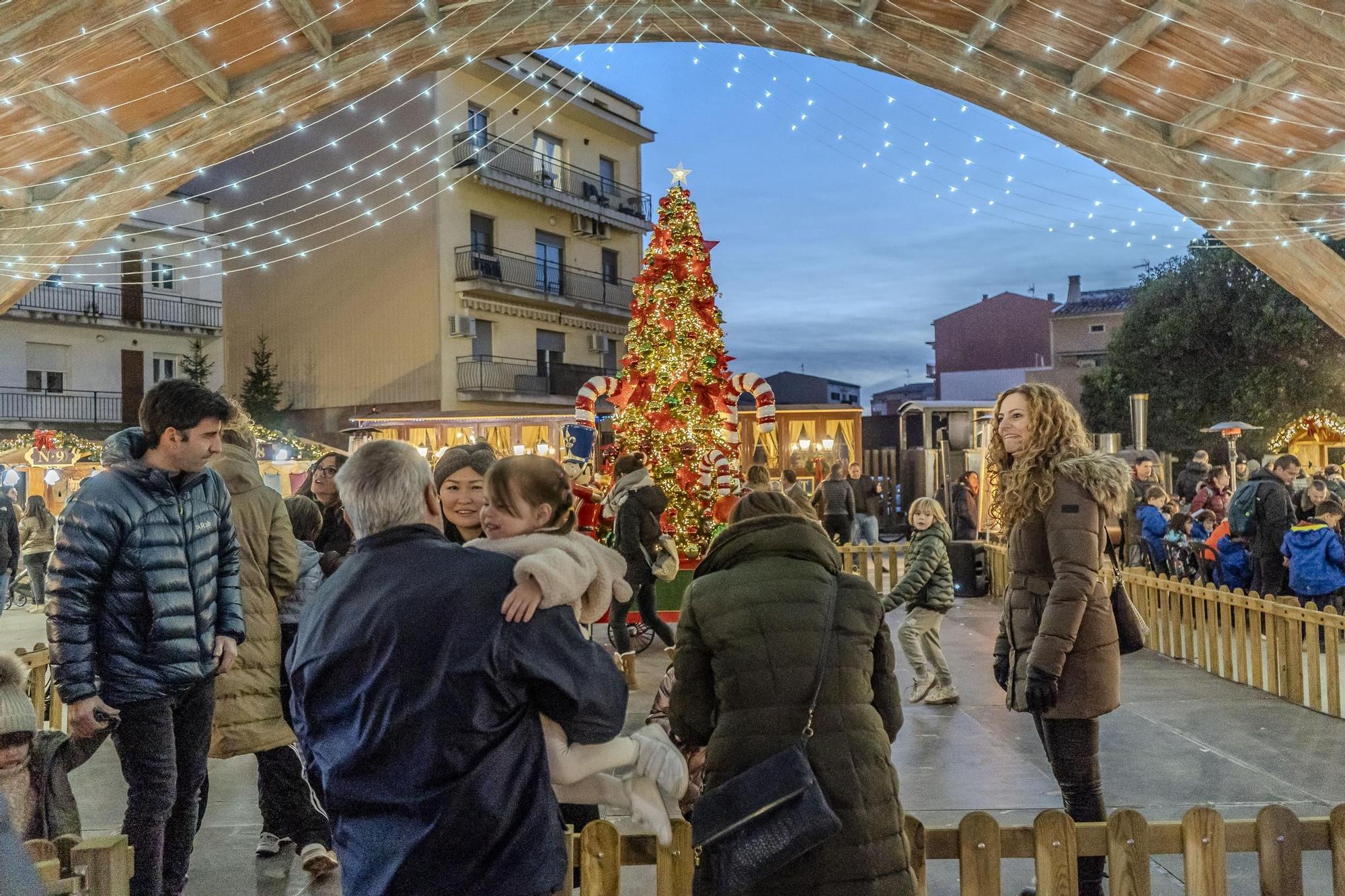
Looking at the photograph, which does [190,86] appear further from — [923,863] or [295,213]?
[295,213]

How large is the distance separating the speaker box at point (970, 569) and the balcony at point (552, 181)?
16.2 m

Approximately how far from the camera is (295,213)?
26391 millimetres

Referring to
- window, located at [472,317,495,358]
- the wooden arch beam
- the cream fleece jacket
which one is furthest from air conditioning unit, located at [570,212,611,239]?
the cream fleece jacket

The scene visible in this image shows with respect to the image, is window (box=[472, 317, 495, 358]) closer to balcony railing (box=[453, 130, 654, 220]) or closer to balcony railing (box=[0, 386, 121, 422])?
balcony railing (box=[453, 130, 654, 220])

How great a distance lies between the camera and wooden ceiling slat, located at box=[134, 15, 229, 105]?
22.2 feet

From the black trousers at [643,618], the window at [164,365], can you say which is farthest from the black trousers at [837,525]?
the window at [164,365]

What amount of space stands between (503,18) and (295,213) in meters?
20.1

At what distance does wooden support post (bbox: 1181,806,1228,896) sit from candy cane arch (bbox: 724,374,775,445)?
350 inches

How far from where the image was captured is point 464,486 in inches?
152

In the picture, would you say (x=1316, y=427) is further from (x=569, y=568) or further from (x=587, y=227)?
(x=569, y=568)

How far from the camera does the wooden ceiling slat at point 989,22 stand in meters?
7.58

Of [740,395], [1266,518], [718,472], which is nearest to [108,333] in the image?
[740,395]

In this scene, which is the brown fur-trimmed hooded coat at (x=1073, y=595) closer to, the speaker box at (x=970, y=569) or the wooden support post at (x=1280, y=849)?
the wooden support post at (x=1280, y=849)

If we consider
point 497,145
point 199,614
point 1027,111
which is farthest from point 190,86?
point 497,145
